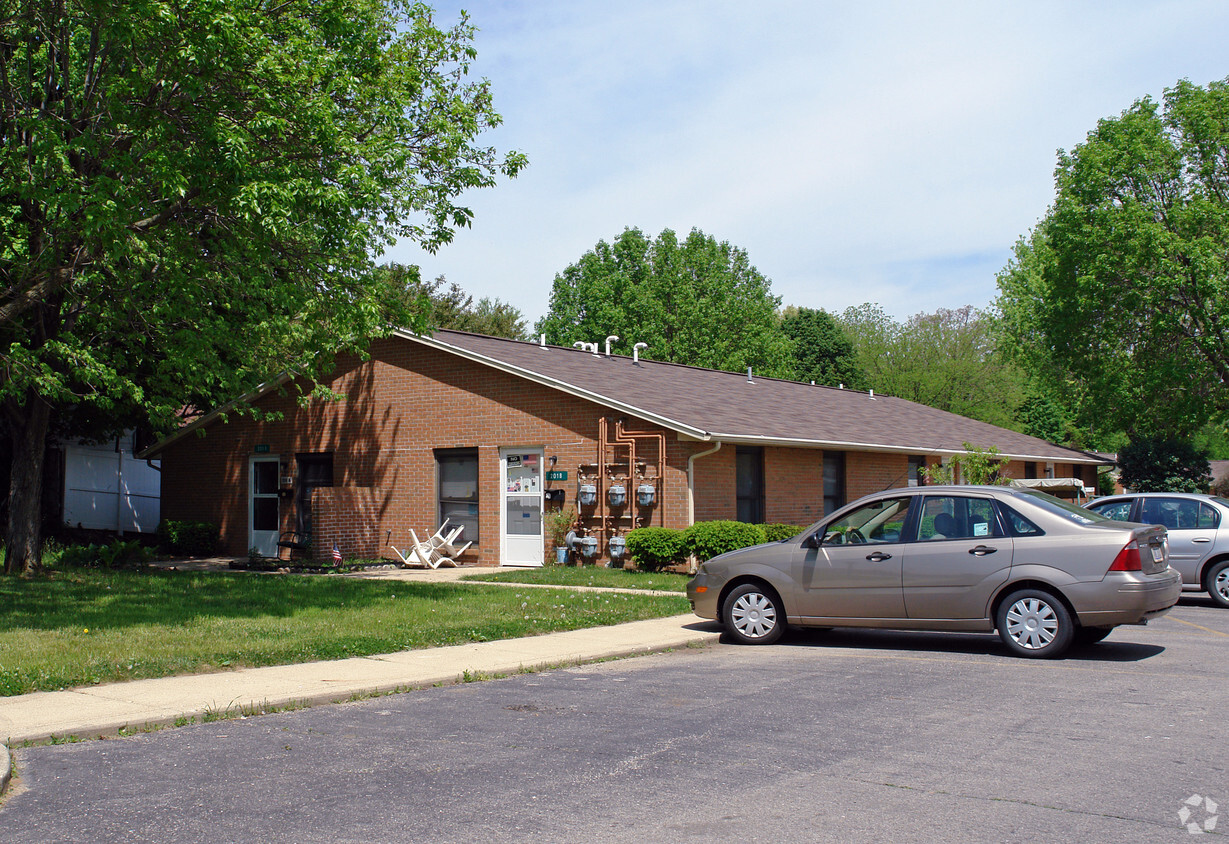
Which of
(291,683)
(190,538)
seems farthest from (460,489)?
(291,683)

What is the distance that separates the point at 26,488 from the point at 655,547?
1070 centimetres

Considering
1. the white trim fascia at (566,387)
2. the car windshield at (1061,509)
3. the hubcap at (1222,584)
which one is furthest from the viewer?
the white trim fascia at (566,387)

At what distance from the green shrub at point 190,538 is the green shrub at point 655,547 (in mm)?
11019

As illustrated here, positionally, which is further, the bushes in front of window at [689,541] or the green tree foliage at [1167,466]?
the green tree foliage at [1167,466]

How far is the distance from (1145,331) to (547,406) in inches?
952

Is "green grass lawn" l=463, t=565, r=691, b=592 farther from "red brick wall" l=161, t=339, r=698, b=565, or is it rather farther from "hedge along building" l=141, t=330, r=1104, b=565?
"red brick wall" l=161, t=339, r=698, b=565

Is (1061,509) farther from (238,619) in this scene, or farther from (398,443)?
(398,443)

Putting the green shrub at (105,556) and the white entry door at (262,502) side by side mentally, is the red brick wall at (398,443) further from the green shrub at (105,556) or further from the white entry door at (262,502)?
Answer: the green shrub at (105,556)

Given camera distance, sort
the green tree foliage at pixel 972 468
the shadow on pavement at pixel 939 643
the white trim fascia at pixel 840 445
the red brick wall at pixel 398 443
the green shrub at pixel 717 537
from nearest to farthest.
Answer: the shadow on pavement at pixel 939 643 → the green shrub at pixel 717 537 → the white trim fascia at pixel 840 445 → the red brick wall at pixel 398 443 → the green tree foliage at pixel 972 468

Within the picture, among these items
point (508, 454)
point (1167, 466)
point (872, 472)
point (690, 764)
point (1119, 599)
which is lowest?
point (690, 764)

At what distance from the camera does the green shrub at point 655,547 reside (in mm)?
18453

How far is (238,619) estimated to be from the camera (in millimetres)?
12773

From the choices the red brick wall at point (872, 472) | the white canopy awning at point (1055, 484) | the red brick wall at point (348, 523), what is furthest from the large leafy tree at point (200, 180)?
the white canopy awning at point (1055, 484)

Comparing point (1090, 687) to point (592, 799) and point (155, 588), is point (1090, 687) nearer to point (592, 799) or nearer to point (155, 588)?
point (592, 799)
